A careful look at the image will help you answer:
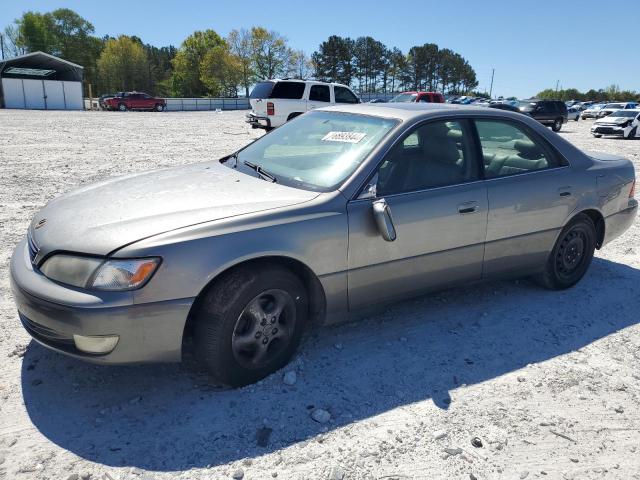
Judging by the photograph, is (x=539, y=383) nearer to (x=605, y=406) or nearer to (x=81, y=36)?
(x=605, y=406)

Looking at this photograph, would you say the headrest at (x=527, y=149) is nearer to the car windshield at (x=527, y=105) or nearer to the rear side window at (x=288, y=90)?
the rear side window at (x=288, y=90)

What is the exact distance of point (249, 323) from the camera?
9.61ft

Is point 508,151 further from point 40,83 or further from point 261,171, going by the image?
point 40,83

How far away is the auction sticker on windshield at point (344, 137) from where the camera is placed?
3.57 m

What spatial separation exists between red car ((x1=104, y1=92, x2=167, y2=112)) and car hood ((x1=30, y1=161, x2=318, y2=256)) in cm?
4410

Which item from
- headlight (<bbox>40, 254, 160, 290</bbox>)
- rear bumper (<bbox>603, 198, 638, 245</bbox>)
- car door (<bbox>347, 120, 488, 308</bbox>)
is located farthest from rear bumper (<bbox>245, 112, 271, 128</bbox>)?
headlight (<bbox>40, 254, 160, 290</bbox>)

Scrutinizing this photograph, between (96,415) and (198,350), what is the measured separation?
0.61 m

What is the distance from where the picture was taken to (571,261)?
177 inches

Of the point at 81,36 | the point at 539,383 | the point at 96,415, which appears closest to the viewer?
the point at 96,415

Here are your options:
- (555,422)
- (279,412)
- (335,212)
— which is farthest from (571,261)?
(279,412)

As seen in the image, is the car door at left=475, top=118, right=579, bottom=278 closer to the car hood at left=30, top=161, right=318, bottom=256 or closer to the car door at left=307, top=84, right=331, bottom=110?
the car hood at left=30, top=161, right=318, bottom=256

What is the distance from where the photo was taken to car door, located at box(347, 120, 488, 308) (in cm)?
322

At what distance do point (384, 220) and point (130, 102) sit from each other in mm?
45637

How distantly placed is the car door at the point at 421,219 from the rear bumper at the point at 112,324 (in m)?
1.12
